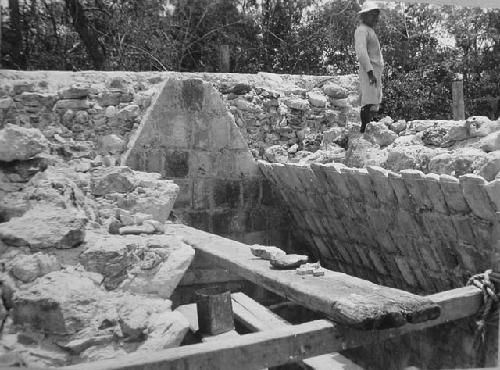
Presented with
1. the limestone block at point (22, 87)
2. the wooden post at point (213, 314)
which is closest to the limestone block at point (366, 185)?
the wooden post at point (213, 314)

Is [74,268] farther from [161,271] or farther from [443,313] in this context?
[443,313]

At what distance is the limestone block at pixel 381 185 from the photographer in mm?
3420

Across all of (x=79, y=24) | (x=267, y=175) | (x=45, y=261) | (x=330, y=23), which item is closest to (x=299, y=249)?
(x=267, y=175)

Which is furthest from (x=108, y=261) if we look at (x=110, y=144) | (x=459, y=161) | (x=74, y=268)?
(x=459, y=161)

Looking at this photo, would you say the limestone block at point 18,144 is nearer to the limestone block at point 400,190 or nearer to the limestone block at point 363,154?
the limestone block at point 400,190

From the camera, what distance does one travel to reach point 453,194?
2.94 m

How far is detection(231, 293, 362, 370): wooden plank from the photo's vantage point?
3494 mm

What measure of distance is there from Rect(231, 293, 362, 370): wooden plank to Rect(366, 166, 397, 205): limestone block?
42.6 inches

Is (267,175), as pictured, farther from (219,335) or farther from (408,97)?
(408,97)

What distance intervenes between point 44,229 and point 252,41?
7.30m

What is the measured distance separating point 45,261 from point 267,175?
2.63 m

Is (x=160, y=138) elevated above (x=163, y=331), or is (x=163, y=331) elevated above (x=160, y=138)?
(x=160, y=138)

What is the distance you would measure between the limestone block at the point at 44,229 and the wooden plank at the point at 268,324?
140cm

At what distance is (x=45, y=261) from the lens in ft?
8.35
